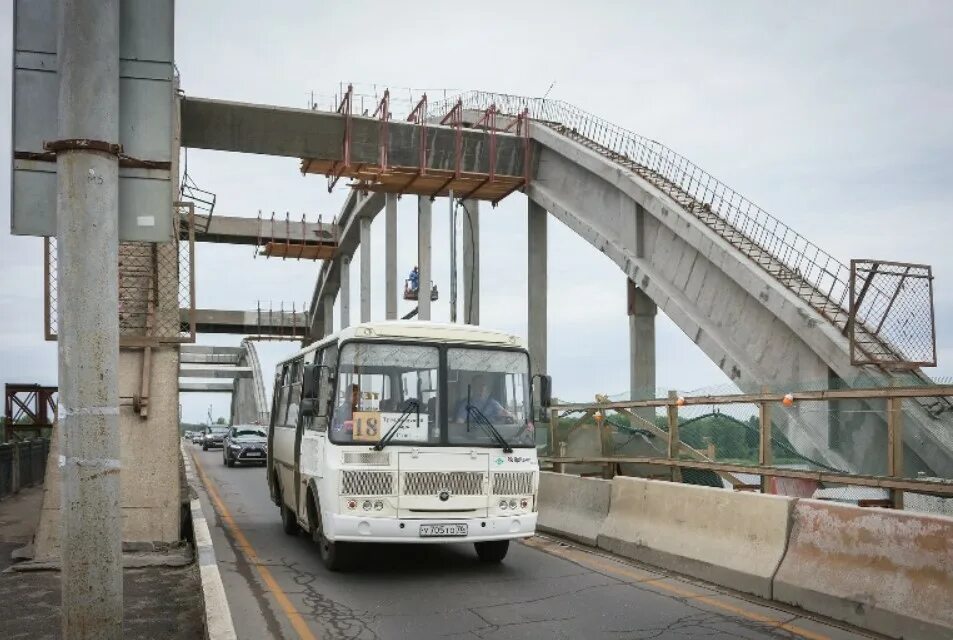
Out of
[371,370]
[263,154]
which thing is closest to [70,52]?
[371,370]

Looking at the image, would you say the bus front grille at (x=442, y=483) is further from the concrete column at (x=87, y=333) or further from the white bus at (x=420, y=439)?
the concrete column at (x=87, y=333)

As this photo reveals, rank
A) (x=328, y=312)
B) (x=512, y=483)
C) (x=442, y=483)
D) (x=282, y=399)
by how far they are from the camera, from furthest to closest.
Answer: (x=328, y=312) < (x=282, y=399) < (x=512, y=483) < (x=442, y=483)

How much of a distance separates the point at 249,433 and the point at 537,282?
11.9m

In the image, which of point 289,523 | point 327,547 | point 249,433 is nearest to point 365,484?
point 327,547

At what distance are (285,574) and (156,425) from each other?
2.87 meters

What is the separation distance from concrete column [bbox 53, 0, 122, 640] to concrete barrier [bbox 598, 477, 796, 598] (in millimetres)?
5940

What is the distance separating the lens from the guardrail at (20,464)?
1900 cm

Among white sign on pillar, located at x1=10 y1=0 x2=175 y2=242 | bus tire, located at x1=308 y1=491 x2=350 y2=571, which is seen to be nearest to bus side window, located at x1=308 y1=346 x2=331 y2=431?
bus tire, located at x1=308 y1=491 x2=350 y2=571

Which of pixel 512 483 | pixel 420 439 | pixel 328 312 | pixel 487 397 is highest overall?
pixel 328 312

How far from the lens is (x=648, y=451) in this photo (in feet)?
53.5

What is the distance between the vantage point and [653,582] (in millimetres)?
9445

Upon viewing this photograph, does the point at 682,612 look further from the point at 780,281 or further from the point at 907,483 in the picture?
the point at 780,281

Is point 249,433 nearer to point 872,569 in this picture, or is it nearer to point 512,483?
point 512,483

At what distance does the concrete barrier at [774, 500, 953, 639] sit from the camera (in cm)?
681
